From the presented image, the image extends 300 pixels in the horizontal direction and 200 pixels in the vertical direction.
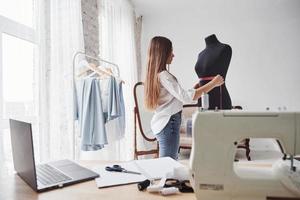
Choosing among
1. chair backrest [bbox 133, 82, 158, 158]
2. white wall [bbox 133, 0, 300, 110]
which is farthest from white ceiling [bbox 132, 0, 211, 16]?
chair backrest [bbox 133, 82, 158, 158]

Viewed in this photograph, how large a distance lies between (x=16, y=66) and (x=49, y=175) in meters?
1.14

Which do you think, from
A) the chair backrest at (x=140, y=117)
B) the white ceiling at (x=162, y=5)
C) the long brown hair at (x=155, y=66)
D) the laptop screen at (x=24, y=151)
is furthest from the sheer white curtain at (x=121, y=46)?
the laptop screen at (x=24, y=151)

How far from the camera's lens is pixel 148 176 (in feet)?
3.14

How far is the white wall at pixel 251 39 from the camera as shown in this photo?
13.0 ft

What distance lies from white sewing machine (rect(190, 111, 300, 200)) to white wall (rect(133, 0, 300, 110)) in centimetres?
337

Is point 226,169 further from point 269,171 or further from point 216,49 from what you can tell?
point 216,49

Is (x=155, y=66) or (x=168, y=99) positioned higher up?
(x=155, y=66)

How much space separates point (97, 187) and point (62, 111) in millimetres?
1242

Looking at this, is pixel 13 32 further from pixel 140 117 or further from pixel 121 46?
pixel 121 46

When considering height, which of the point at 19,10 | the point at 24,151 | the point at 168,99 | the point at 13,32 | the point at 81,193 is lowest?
the point at 81,193

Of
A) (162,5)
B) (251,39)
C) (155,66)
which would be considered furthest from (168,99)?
(251,39)

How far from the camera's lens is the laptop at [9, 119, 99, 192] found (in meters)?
0.81

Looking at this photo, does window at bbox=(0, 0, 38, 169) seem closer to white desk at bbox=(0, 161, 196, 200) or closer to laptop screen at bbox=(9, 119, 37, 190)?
laptop screen at bbox=(9, 119, 37, 190)

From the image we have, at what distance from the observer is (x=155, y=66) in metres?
1.83
